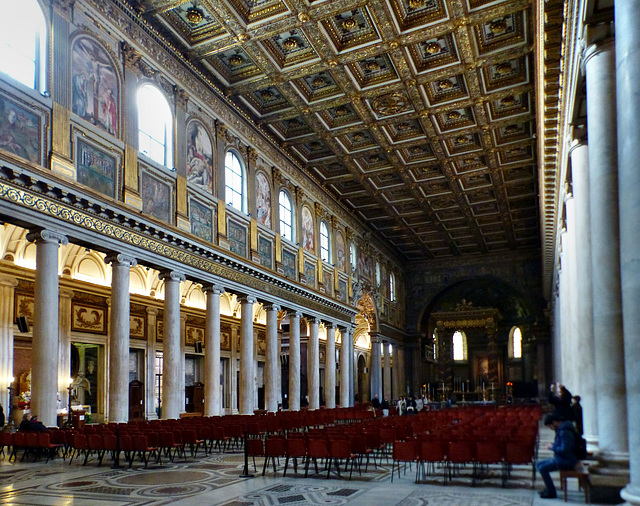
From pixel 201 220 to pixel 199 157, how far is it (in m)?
2.13

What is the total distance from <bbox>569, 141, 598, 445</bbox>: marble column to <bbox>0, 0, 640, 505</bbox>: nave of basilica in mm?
50

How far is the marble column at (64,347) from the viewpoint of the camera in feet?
67.5

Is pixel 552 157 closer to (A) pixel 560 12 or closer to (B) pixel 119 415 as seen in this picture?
Answer: (A) pixel 560 12

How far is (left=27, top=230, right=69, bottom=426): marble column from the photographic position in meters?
13.5

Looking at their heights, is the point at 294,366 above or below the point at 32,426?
above

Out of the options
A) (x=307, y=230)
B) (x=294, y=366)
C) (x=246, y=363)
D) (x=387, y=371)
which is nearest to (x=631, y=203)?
(x=246, y=363)

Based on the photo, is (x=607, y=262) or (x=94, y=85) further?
(x=94, y=85)

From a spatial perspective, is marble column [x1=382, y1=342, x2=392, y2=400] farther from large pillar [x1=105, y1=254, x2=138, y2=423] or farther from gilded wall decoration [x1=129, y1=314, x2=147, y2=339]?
large pillar [x1=105, y1=254, x2=138, y2=423]

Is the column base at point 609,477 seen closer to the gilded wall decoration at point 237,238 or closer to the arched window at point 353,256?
the gilded wall decoration at point 237,238

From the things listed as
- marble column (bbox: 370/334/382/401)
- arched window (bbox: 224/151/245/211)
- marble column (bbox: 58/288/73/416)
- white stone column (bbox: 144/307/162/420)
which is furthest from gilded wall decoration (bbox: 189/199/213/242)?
marble column (bbox: 370/334/382/401)

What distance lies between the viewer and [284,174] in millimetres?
27453

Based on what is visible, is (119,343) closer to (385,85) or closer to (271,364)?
(271,364)

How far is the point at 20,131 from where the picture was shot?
44.1 feet

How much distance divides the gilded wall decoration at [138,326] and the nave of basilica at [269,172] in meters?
0.08
